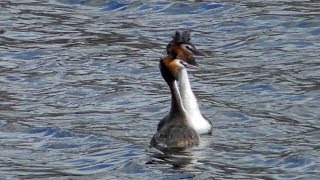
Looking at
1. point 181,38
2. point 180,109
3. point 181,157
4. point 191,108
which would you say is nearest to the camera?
point 181,157

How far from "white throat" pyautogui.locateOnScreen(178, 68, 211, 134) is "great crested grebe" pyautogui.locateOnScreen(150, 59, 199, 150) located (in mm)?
107

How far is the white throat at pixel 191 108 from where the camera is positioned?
650 inches

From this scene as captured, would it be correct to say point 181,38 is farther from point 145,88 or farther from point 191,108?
point 145,88

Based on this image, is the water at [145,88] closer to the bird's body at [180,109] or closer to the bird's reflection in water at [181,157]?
the bird's reflection in water at [181,157]

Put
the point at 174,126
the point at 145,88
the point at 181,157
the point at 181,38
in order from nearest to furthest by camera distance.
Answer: the point at 181,157 < the point at 174,126 < the point at 181,38 < the point at 145,88

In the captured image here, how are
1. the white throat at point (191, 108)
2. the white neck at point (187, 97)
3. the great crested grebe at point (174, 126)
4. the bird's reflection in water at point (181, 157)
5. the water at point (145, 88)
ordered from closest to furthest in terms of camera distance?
the bird's reflection in water at point (181, 157) < the water at point (145, 88) < the great crested grebe at point (174, 126) < the white throat at point (191, 108) < the white neck at point (187, 97)

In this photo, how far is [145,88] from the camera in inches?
765

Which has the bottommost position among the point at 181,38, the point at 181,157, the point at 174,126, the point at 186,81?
the point at 181,157

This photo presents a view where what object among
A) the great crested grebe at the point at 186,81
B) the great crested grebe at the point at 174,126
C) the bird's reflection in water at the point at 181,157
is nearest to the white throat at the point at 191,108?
the great crested grebe at the point at 186,81

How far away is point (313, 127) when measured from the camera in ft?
55.2

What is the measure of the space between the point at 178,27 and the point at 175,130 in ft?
24.7

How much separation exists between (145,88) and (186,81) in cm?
256

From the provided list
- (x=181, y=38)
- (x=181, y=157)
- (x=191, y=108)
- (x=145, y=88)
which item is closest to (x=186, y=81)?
(x=191, y=108)

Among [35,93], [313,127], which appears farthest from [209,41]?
[313,127]
